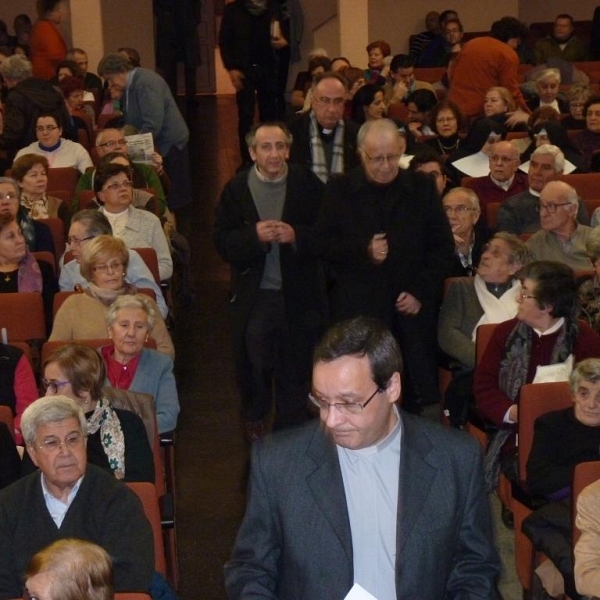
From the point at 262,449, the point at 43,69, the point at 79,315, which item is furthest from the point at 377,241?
the point at 43,69

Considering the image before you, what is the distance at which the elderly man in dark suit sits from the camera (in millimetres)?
A: 5527

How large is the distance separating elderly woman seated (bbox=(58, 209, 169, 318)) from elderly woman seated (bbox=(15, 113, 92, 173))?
246 cm

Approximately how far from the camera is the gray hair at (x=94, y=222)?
19.2 ft

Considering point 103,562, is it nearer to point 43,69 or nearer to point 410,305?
point 410,305

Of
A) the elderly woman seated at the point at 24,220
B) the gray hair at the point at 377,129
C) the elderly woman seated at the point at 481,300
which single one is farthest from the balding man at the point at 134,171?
the elderly woman seated at the point at 481,300

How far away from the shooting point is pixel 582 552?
3393mm

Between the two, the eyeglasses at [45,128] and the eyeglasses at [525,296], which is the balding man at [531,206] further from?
the eyeglasses at [45,128]

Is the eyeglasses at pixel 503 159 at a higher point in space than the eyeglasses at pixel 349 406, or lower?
higher

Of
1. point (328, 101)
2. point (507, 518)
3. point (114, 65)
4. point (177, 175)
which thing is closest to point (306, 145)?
point (328, 101)

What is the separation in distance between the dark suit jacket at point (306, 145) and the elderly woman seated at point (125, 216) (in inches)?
31.0

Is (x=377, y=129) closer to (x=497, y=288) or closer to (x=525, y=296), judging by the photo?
(x=497, y=288)

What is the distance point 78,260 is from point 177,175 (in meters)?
4.28

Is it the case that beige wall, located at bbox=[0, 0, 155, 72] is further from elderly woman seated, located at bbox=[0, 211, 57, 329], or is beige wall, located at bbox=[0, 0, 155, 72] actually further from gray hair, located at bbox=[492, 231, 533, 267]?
gray hair, located at bbox=[492, 231, 533, 267]

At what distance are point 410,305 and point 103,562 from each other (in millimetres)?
2794
